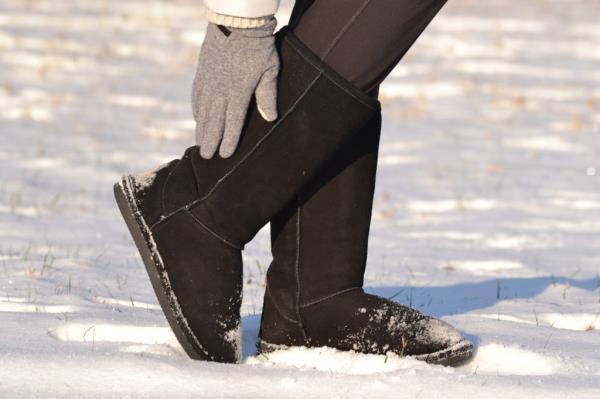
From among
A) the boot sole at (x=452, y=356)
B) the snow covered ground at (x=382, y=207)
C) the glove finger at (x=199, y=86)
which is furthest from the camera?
the boot sole at (x=452, y=356)

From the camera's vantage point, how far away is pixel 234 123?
79.7 inches

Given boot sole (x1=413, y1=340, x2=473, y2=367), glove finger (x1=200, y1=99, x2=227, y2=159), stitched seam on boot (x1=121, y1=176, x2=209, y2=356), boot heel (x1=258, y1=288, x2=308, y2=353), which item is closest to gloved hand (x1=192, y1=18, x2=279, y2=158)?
glove finger (x1=200, y1=99, x2=227, y2=159)

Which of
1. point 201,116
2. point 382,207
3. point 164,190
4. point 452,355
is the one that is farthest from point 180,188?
point 382,207

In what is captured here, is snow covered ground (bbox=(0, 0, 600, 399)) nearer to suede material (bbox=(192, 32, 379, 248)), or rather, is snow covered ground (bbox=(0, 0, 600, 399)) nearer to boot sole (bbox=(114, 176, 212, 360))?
boot sole (bbox=(114, 176, 212, 360))

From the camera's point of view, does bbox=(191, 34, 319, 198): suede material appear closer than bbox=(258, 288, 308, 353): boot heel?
Yes

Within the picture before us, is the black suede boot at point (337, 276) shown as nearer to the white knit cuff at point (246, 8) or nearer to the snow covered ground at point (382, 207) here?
the snow covered ground at point (382, 207)

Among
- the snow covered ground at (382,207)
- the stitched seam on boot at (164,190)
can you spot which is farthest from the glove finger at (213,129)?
the snow covered ground at (382,207)

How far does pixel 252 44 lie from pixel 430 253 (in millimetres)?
2337

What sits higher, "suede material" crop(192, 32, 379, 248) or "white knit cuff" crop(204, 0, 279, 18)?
"white knit cuff" crop(204, 0, 279, 18)

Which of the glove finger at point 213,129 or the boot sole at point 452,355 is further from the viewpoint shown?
the boot sole at point 452,355

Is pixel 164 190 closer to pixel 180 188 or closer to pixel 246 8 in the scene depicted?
pixel 180 188

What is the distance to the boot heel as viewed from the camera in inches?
89.7

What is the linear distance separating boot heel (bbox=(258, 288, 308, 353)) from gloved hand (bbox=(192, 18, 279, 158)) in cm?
43

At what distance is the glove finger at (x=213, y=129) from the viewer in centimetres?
204
